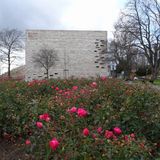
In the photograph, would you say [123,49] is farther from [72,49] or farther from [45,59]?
[45,59]

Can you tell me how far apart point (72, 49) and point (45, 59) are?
4680mm

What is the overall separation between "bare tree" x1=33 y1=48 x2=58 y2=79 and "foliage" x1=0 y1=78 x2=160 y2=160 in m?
27.3

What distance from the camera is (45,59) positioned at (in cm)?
3128

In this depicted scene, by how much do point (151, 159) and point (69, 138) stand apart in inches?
30.4

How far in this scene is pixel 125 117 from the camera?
2.81m

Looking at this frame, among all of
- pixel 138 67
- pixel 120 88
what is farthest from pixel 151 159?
pixel 138 67

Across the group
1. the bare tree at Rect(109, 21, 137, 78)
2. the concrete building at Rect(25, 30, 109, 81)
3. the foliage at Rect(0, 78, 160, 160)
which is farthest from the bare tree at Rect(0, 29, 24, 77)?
the foliage at Rect(0, 78, 160, 160)

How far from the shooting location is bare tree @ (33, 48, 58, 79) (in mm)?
31325

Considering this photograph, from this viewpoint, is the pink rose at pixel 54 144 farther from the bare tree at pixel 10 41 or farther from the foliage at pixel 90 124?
the bare tree at pixel 10 41

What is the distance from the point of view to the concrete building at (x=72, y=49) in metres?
33.7

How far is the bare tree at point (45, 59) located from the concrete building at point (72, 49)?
1.24 metres

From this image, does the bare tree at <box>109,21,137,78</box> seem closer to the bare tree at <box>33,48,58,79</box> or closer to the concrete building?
the concrete building

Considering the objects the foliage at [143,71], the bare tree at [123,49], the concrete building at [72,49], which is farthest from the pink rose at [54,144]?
the foliage at [143,71]

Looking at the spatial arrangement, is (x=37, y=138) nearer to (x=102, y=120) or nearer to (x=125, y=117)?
(x=102, y=120)
